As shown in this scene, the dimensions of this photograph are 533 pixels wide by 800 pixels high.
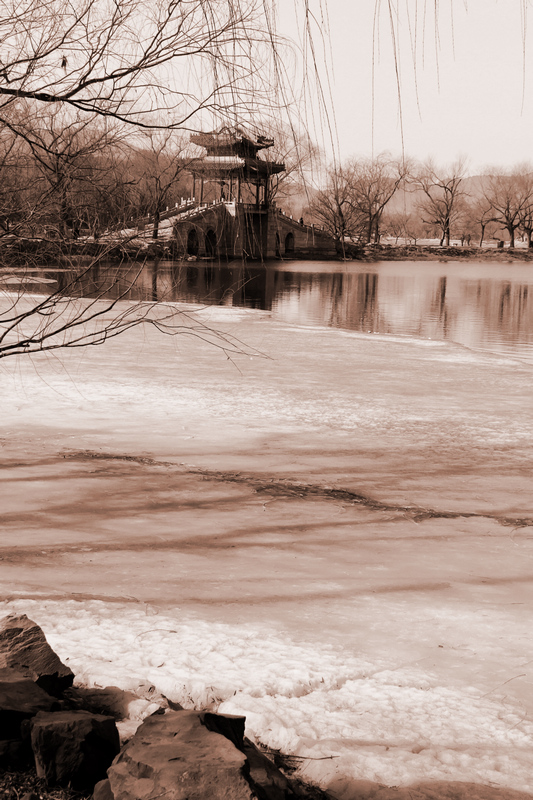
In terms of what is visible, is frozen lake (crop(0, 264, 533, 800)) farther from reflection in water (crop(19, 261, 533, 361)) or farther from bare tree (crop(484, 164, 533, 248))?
bare tree (crop(484, 164, 533, 248))

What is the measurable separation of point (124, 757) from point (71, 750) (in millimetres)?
149

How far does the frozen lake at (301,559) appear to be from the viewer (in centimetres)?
264

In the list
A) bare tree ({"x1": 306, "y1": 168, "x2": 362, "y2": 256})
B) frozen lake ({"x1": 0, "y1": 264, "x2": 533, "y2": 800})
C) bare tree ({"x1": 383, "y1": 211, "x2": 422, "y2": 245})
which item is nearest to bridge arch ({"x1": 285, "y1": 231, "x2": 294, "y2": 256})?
bare tree ({"x1": 383, "y1": 211, "x2": 422, "y2": 245})

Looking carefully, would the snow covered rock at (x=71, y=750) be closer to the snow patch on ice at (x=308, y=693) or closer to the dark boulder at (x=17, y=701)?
the dark boulder at (x=17, y=701)

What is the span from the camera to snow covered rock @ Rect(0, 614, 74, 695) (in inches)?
95.0

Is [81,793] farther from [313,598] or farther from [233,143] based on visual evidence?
[233,143]

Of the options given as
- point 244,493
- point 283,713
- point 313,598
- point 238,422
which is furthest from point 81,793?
point 238,422

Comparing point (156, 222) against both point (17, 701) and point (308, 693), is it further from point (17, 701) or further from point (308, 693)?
point (17, 701)

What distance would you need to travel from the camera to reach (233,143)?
3.88 metres

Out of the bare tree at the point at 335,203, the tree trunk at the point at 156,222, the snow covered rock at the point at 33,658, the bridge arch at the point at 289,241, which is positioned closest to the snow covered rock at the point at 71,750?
the snow covered rock at the point at 33,658

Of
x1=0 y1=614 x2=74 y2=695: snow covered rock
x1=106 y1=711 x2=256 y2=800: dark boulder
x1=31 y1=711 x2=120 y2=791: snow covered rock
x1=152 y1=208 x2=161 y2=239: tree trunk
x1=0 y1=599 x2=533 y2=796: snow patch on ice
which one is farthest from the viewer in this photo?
x1=152 y1=208 x2=161 y2=239: tree trunk

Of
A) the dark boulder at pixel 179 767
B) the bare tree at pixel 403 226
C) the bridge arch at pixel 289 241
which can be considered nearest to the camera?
the dark boulder at pixel 179 767

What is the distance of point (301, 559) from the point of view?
458 cm

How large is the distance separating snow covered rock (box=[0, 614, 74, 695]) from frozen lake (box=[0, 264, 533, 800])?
11.6 inches
